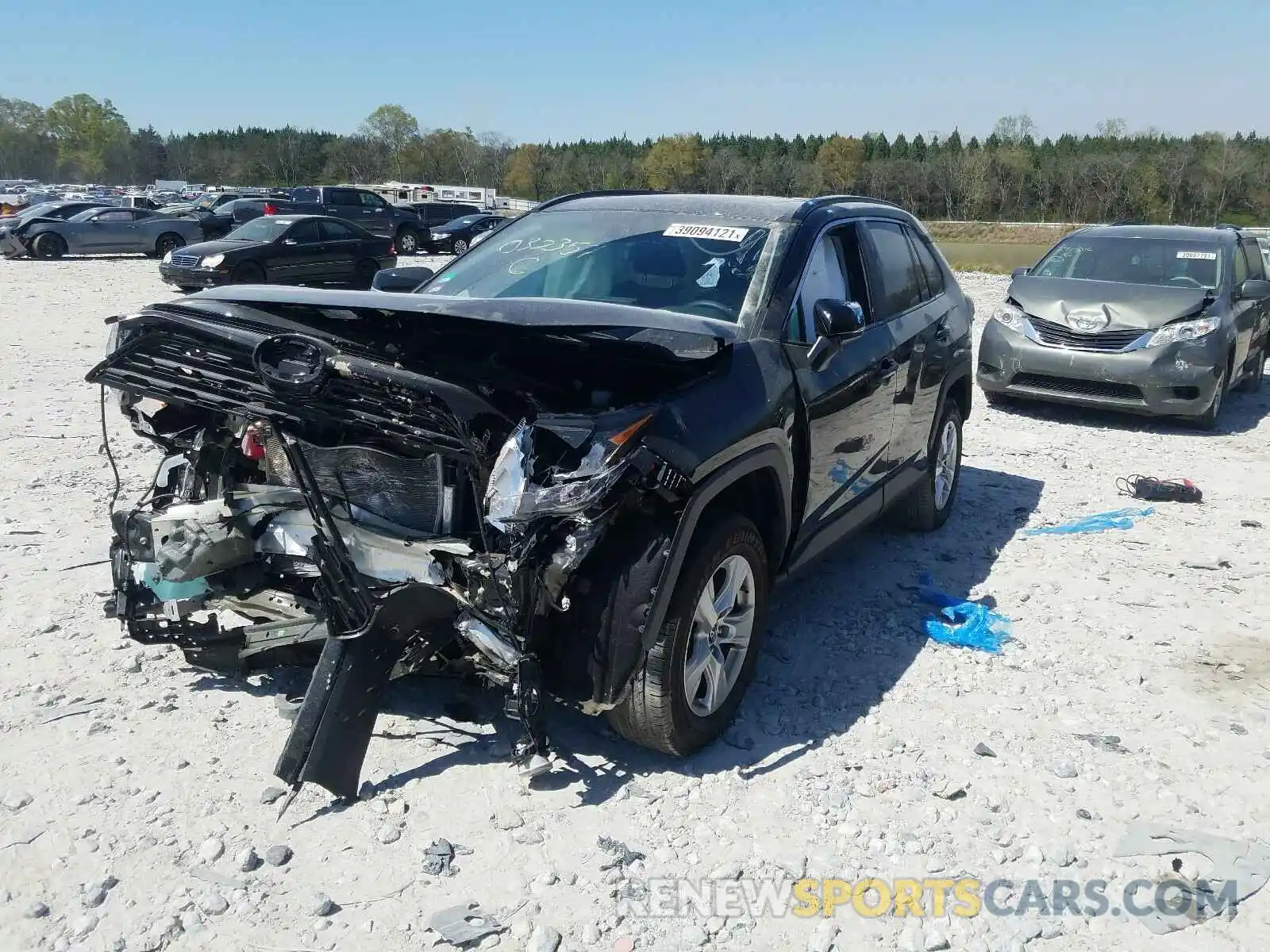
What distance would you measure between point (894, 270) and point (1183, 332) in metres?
5.08

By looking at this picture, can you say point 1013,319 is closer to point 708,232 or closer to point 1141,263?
point 1141,263

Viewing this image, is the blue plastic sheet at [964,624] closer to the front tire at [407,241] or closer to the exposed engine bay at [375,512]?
A: the exposed engine bay at [375,512]

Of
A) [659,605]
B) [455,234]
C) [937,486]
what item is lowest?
[937,486]

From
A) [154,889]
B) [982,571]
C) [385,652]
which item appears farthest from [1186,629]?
[154,889]

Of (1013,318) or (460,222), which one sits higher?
(460,222)

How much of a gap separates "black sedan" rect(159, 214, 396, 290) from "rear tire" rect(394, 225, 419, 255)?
26.7 ft

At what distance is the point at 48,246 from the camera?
79.2 ft

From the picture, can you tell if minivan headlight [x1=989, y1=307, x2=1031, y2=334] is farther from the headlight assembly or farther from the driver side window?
the driver side window

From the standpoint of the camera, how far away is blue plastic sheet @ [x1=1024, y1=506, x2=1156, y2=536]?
6.31 metres

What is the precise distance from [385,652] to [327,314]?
1083 millimetres

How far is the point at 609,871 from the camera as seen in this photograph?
2.98 m

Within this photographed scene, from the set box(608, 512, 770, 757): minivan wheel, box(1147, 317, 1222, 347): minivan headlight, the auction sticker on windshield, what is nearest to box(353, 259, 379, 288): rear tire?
box(1147, 317, 1222, 347): minivan headlight

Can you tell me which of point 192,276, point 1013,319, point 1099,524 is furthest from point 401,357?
point 192,276

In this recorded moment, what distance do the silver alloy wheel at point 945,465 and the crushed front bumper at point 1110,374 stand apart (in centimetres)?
340
